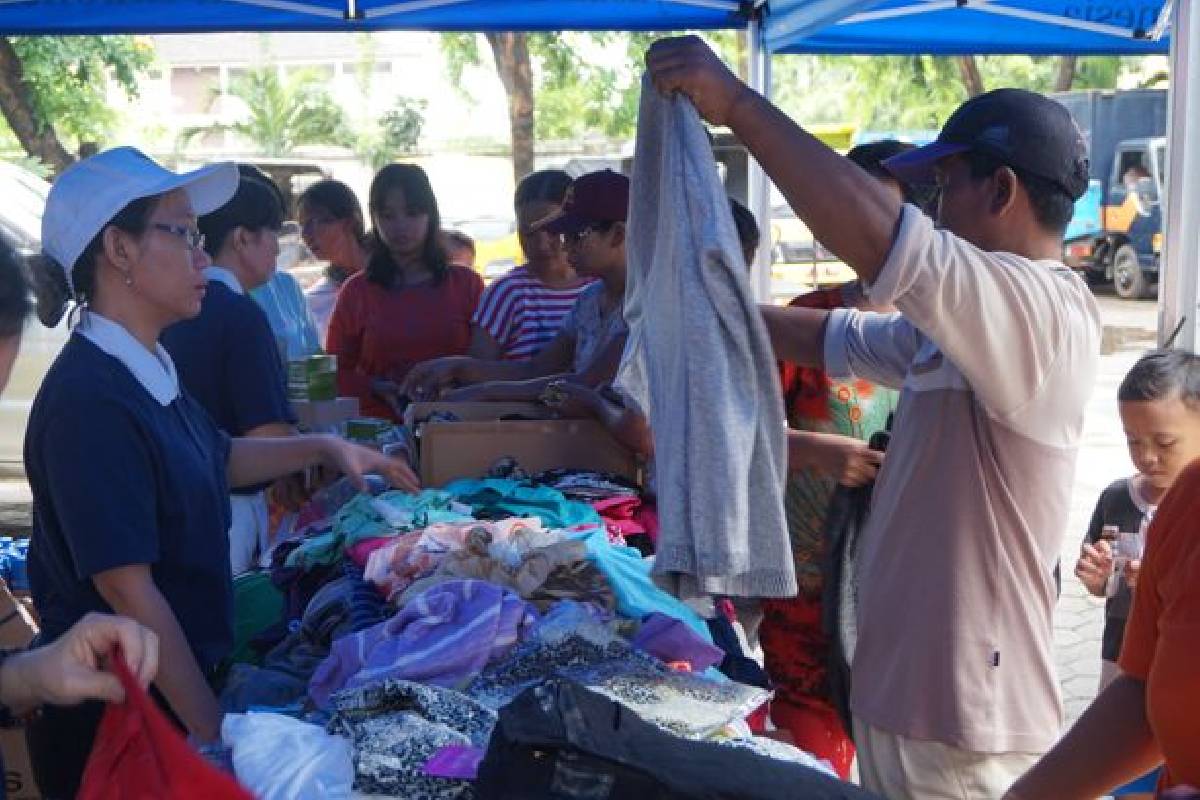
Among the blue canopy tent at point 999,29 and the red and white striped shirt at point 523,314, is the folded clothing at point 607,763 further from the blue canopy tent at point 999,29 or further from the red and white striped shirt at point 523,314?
the blue canopy tent at point 999,29

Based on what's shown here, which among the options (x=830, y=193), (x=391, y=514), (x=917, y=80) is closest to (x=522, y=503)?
(x=391, y=514)

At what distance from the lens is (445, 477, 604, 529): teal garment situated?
3.60 metres

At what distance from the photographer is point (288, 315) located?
19.1 feet

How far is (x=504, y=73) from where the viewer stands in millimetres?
18406

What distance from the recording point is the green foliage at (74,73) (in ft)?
44.3

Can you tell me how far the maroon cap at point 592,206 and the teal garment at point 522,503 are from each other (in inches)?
31.9

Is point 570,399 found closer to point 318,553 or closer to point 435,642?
point 318,553

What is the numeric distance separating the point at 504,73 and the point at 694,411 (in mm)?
16713

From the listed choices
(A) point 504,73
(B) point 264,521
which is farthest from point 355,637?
(A) point 504,73

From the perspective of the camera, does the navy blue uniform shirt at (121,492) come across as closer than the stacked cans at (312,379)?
Yes

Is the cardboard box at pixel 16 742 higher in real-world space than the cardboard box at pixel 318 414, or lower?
lower

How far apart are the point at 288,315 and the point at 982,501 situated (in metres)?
3.90

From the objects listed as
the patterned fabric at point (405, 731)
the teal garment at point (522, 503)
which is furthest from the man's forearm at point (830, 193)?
the teal garment at point (522, 503)

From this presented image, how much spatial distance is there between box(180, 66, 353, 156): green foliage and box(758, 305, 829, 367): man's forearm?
37353 mm
